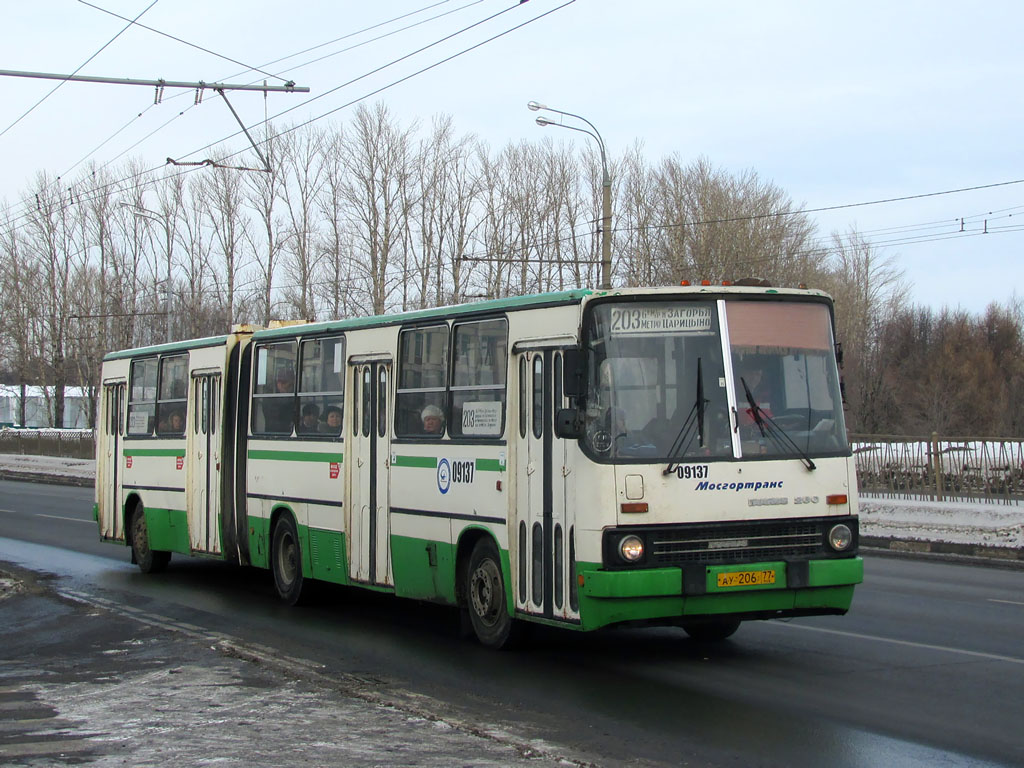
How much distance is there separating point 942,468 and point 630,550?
14417 mm

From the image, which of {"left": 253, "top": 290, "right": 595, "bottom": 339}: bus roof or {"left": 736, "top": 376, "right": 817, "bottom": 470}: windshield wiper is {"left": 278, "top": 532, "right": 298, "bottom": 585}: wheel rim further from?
{"left": 736, "top": 376, "right": 817, "bottom": 470}: windshield wiper

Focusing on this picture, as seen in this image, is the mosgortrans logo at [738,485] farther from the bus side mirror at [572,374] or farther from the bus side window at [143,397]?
the bus side window at [143,397]

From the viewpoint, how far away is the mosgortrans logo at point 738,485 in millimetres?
9102

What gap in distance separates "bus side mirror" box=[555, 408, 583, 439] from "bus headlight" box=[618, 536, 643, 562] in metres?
0.80

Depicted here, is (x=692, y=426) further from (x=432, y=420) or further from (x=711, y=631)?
(x=432, y=420)

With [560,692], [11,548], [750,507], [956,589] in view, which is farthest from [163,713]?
[11,548]

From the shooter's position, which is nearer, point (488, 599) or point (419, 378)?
point (488, 599)

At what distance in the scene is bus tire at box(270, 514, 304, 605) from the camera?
13.5 meters

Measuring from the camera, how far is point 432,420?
1122cm

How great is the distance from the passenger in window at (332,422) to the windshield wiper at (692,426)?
4.49 meters

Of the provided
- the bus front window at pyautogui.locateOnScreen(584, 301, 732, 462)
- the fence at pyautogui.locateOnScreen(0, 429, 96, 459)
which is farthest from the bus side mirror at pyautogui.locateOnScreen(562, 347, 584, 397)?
the fence at pyautogui.locateOnScreen(0, 429, 96, 459)

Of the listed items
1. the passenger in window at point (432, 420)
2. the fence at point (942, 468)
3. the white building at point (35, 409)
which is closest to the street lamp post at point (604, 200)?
the fence at point (942, 468)

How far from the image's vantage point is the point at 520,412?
1000 cm

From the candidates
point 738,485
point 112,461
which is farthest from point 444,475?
point 112,461
